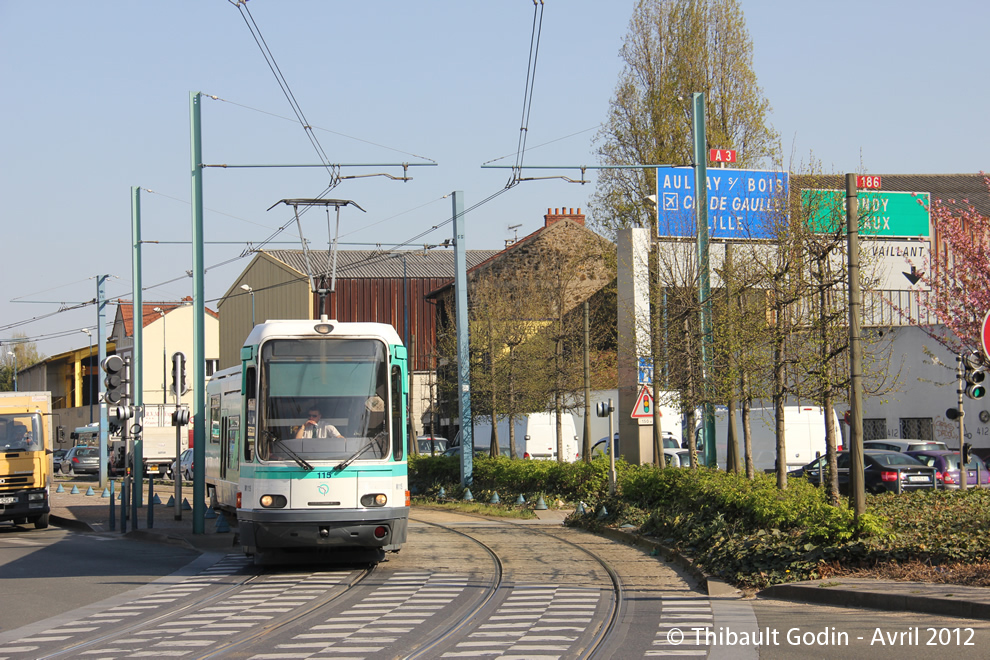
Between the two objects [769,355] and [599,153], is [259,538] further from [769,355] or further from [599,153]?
[599,153]

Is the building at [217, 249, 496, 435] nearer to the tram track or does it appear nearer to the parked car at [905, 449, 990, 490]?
the parked car at [905, 449, 990, 490]

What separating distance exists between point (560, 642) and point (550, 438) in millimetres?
29011

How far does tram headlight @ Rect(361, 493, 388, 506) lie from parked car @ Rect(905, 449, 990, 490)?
15.3 metres

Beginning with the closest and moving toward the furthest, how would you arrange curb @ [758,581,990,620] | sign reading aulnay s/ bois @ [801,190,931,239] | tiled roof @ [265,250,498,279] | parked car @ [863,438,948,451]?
curb @ [758,581,990,620]
sign reading aulnay s/ bois @ [801,190,931,239]
parked car @ [863,438,948,451]
tiled roof @ [265,250,498,279]

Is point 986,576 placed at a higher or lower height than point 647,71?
lower

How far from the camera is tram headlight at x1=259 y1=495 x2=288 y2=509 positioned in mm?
13367

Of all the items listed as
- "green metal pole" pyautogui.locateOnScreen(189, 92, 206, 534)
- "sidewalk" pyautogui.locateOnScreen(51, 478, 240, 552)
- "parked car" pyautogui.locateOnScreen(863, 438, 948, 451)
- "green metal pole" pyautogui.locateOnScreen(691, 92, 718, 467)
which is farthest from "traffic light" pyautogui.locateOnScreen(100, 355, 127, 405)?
"parked car" pyautogui.locateOnScreen(863, 438, 948, 451)

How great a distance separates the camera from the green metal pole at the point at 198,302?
63.7 ft

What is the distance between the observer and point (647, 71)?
136 ft

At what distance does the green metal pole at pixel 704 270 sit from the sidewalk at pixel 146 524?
27.4 ft

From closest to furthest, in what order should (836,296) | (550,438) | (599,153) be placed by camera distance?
(836,296) < (550,438) < (599,153)

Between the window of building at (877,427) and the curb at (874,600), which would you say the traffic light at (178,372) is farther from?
the window of building at (877,427)

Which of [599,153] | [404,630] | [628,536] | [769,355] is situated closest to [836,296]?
[769,355]

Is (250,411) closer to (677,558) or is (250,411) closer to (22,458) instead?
(677,558)
